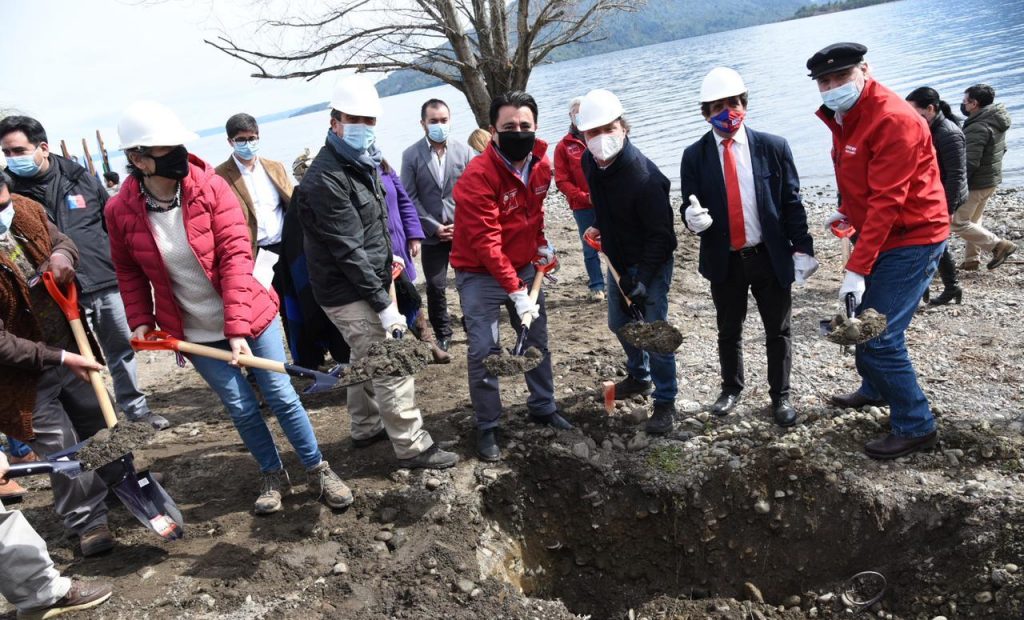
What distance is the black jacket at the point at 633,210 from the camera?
13.6ft

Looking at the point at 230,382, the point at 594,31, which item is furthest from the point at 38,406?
the point at 594,31

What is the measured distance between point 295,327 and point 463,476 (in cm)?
168

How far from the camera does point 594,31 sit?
38.5 ft

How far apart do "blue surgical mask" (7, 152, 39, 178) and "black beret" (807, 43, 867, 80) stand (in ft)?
16.7

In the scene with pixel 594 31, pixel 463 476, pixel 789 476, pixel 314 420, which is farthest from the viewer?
pixel 594 31

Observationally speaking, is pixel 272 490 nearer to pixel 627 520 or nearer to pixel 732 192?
pixel 627 520

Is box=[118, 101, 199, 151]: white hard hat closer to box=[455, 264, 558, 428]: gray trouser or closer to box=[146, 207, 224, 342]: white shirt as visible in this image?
box=[146, 207, 224, 342]: white shirt

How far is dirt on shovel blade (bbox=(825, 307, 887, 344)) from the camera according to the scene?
3484 millimetres

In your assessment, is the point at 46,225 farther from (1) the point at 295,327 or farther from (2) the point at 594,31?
(2) the point at 594,31

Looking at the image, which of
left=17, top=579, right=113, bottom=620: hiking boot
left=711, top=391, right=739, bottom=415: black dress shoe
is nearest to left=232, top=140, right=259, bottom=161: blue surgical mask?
left=17, top=579, right=113, bottom=620: hiking boot

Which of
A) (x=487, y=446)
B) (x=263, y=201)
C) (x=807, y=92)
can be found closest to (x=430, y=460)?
(x=487, y=446)

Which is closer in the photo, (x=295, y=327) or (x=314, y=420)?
(x=295, y=327)

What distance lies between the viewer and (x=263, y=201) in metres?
5.42

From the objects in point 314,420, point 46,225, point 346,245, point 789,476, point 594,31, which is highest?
point 594,31
